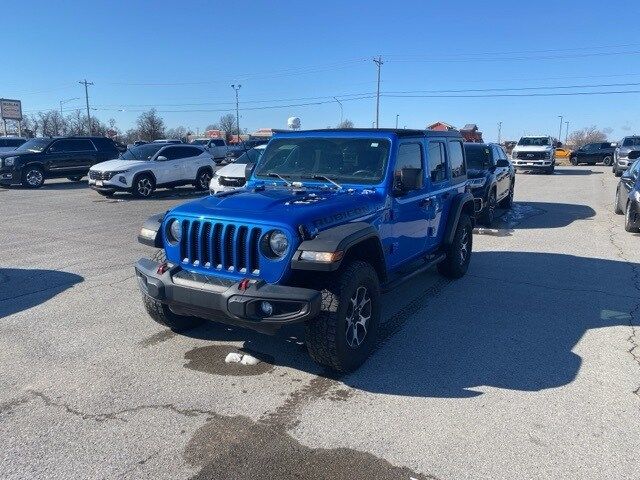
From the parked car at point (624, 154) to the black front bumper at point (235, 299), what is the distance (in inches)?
934

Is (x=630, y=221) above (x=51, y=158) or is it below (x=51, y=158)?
below

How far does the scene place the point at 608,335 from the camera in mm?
4969

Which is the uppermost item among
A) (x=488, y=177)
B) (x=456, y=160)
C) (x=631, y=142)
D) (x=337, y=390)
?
(x=631, y=142)

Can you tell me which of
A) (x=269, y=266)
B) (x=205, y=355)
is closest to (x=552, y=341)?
(x=269, y=266)

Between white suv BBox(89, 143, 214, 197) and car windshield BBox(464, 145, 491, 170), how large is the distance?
928 centimetres

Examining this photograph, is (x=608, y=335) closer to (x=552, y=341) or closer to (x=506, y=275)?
(x=552, y=341)

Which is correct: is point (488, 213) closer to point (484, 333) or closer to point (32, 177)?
point (484, 333)

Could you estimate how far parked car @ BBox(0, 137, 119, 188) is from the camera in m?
18.4

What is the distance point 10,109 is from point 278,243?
5382 centimetres

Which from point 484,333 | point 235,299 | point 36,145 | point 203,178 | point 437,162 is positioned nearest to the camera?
point 235,299

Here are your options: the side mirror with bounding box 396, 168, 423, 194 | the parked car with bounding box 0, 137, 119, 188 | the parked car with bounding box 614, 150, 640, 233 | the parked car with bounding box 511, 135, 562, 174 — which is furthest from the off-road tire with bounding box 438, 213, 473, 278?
the parked car with bounding box 511, 135, 562, 174

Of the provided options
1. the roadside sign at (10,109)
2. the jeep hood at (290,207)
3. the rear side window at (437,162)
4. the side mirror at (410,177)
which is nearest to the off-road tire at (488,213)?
the rear side window at (437,162)

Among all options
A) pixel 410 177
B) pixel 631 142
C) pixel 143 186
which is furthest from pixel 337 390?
pixel 631 142

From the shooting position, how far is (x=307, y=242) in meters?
3.71
